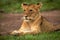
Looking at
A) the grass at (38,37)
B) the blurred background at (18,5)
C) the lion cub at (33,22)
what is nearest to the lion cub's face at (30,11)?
the lion cub at (33,22)

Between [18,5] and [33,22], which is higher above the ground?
[33,22]

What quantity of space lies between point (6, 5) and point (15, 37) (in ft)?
6.13

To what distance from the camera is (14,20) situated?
18.5 ft

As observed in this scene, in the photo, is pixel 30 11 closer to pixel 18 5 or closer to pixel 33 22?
pixel 33 22

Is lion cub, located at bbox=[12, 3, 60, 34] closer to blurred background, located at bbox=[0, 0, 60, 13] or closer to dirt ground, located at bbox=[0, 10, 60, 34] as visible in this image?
dirt ground, located at bbox=[0, 10, 60, 34]

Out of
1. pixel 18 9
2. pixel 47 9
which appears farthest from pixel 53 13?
pixel 18 9

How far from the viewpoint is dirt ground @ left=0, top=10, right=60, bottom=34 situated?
5.02 metres

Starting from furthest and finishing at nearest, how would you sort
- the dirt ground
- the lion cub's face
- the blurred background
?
the blurred background, the dirt ground, the lion cub's face

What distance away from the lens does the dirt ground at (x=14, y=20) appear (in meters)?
5.02

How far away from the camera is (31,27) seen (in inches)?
→ 189

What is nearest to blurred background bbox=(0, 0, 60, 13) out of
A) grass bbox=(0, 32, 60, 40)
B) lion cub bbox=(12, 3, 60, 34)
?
lion cub bbox=(12, 3, 60, 34)

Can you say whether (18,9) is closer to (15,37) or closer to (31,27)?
(31,27)

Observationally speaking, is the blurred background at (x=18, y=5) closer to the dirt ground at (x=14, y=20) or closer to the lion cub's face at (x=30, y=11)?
the dirt ground at (x=14, y=20)

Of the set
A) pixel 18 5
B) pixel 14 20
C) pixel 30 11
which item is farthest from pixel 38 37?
pixel 18 5
